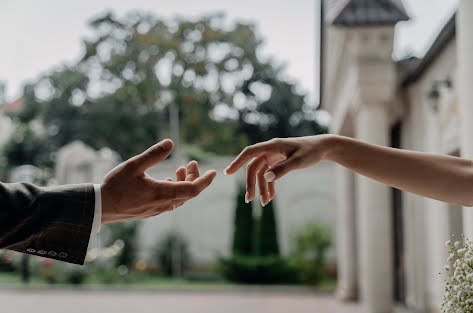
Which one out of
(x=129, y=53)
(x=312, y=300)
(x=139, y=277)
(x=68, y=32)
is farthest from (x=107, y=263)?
(x=68, y=32)

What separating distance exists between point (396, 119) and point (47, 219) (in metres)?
6.85

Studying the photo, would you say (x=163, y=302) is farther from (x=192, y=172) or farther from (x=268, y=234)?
(x=192, y=172)

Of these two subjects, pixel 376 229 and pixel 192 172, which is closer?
pixel 192 172

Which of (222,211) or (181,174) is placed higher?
(181,174)

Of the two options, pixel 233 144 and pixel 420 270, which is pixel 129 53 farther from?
pixel 420 270

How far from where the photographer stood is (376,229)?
6355 mm

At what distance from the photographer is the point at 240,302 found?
943cm

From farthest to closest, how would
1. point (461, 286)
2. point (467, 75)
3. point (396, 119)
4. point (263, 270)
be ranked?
point (263, 270) < point (396, 119) < point (467, 75) < point (461, 286)

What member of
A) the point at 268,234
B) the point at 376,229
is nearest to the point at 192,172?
the point at 376,229

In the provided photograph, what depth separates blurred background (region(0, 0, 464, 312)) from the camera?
6.26 m

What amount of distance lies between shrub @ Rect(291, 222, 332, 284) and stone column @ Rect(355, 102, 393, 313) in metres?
5.38

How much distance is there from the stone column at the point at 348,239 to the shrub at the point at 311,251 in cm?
185

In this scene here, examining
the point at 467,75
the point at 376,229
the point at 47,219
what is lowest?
the point at 376,229

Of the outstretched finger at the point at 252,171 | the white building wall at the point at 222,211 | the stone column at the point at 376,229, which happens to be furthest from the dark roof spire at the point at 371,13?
the white building wall at the point at 222,211
